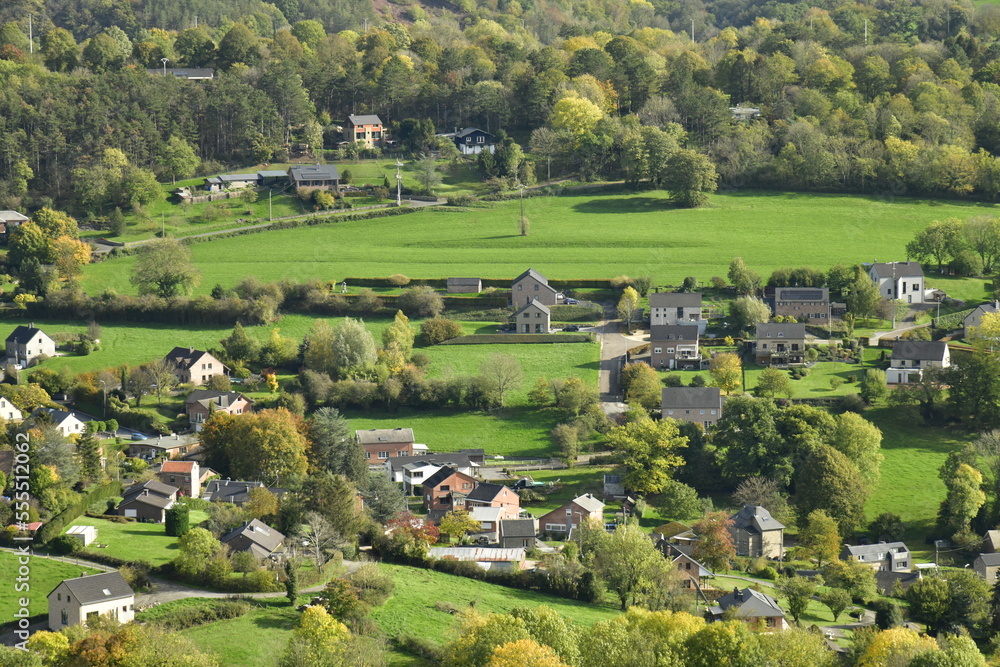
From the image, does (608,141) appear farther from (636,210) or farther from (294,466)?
(294,466)

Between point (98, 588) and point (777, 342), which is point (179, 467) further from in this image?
point (777, 342)

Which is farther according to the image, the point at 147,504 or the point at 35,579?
the point at 147,504

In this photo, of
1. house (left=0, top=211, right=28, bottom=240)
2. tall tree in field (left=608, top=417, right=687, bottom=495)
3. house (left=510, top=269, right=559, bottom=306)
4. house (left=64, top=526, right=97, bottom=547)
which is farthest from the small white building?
house (left=0, top=211, right=28, bottom=240)

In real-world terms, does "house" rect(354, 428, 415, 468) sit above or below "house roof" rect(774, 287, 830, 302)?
below

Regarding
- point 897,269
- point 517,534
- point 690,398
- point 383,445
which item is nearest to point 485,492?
point 517,534

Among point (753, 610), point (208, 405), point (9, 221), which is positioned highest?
point (9, 221)

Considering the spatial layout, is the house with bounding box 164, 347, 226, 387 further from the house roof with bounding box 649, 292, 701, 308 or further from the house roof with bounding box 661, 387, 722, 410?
the house roof with bounding box 649, 292, 701, 308
